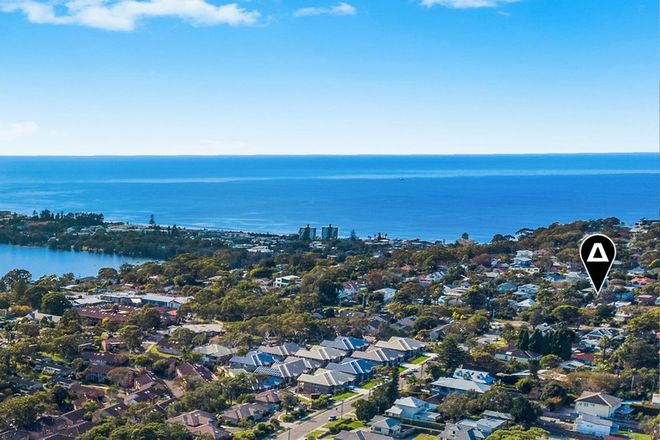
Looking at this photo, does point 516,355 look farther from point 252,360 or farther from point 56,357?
point 56,357

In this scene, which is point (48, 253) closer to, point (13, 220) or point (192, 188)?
point (13, 220)

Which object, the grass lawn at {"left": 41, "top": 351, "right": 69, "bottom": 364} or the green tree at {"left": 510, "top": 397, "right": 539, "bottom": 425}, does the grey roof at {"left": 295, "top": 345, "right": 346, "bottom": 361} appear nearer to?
the green tree at {"left": 510, "top": 397, "right": 539, "bottom": 425}

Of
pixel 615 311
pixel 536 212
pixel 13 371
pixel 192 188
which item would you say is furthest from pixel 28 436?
pixel 192 188

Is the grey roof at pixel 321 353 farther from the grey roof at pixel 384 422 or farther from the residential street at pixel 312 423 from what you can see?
the grey roof at pixel 384 422

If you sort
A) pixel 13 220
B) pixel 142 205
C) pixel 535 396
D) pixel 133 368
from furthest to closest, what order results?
pixel 142 205
pixel 13 220
pixel 133 368
pixel 535 396

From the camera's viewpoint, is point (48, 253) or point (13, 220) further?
point (13, 220)

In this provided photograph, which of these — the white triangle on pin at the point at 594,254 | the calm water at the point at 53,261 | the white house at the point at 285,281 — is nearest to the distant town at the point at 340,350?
the white house at the point at 285,281
